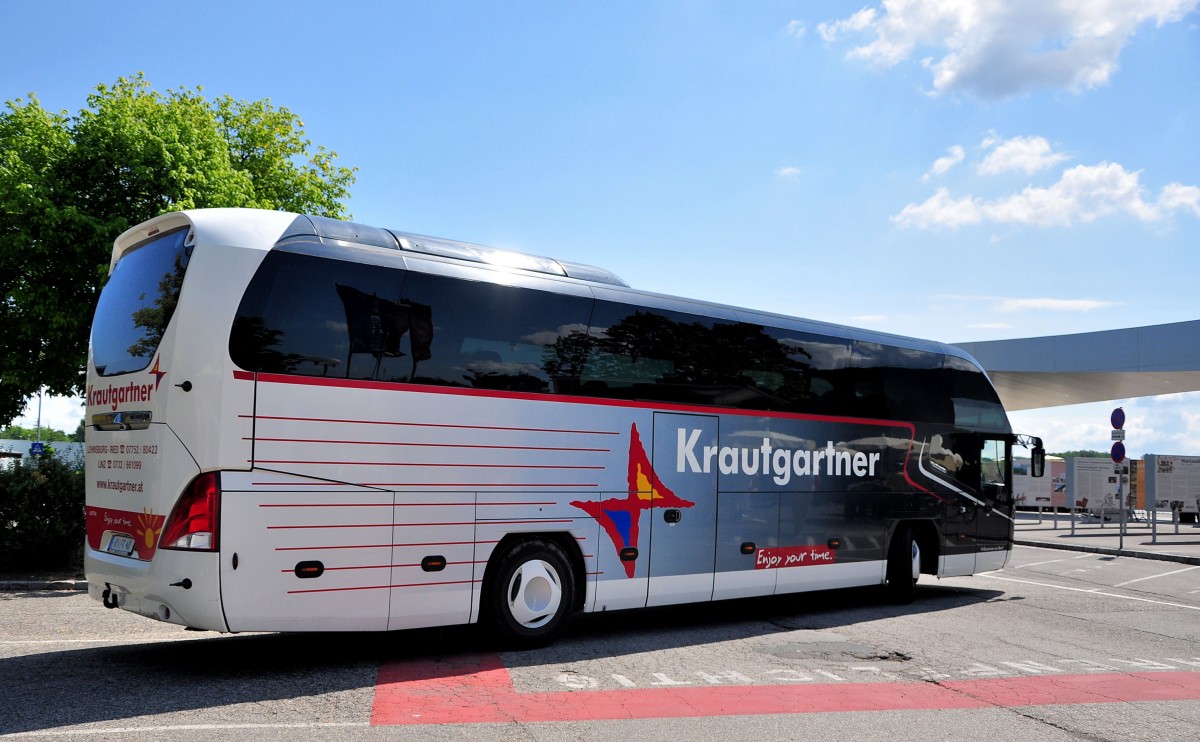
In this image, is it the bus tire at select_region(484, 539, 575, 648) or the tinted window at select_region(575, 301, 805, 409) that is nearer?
the bus tire at select_region(484, 539, 575, 648)

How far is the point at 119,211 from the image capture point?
19.4m

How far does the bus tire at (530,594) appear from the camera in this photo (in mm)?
8875

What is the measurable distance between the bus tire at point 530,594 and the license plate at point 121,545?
2986mm

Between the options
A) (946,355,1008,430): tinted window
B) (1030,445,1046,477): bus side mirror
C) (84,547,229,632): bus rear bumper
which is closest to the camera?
(84,547,229,632): bus rear bumper

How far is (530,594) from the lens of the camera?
29.9 ft

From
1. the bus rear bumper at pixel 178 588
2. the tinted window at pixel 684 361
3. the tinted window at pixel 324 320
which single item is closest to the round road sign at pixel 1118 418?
the tinted window at pixel 684 361

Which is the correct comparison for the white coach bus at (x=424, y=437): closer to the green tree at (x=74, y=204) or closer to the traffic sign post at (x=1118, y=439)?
the green tree at (x=74, y=204)

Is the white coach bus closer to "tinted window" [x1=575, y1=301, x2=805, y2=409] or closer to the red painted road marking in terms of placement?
"tinted window" [x1=575, y1=301, x2=805, y2=409]

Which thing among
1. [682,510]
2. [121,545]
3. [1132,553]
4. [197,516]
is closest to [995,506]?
[682,510]

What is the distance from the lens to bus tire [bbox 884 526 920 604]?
13.2 m

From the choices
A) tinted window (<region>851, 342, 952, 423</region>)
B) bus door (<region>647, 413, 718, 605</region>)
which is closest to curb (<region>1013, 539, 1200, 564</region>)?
tinted window (<region>851, 342, 952, 423</region>)

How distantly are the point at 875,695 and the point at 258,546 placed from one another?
4.91 m

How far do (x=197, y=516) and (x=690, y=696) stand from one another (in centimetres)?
394

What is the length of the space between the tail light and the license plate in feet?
2.04
